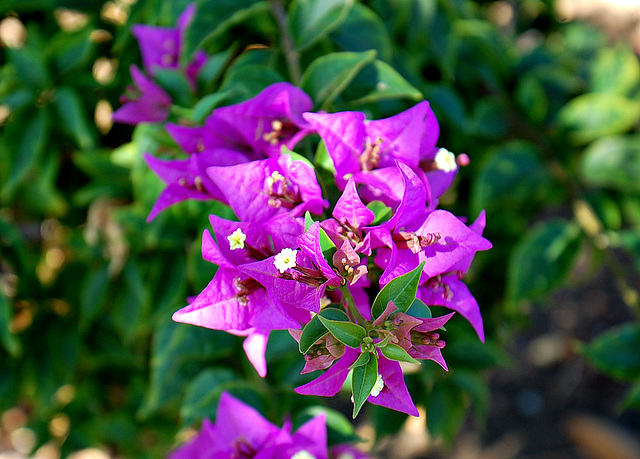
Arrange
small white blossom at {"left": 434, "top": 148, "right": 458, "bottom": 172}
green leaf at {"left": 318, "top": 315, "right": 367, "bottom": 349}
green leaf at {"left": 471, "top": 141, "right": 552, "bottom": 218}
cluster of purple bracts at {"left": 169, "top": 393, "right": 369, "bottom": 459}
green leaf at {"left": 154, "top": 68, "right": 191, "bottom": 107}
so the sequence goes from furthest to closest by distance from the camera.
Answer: green leaf at {"left": 471, "top": 141, "right": 552, "bottom": 218}
green leaf at {"left": 154, "top": 68, "right": 191, "bottom": 107}
cluster of purple bracts at {"left": 169, "top": 393, "right": 369, "bottom": 459}
small white blossom at {"left": 434, "top": 148, "right": 458, "bottom": 172}
green leaf at {"left": 318, "top": 315, "right": 367, "bottom": 349}

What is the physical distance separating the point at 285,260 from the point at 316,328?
0.22 ft

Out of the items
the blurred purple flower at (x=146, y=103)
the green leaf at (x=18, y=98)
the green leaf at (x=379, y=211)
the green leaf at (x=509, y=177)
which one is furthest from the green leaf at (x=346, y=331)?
the green leaf at (x=18, y=98)

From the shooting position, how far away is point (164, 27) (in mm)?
871

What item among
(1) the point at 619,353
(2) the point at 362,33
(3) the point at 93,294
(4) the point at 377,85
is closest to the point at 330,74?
(4) the point at 377,85

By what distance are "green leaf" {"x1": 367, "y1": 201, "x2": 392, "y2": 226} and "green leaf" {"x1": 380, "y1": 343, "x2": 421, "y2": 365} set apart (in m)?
0.12

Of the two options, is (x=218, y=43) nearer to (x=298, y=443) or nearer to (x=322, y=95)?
(x=322, y=95)

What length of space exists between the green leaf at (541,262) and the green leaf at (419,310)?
636 mm

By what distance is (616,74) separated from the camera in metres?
1.23

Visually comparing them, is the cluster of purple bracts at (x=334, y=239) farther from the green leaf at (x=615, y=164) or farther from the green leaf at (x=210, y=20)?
the green leaf at (x=615, y=164)

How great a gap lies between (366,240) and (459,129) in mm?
666

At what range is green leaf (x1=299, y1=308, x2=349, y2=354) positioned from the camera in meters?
0.48

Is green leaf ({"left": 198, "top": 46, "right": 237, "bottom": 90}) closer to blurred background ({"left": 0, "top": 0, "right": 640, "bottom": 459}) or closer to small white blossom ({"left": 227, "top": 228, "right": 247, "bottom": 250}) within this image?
blurred background ({"left": 0, "top": 0, "right": 640, "bottom": 459})

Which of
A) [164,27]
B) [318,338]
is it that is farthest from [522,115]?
[318,338]

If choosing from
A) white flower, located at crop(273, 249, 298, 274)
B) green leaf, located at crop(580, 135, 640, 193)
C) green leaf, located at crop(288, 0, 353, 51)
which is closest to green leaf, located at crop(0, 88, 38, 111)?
green leaf, located at crop(288, 0, 353, 51)
